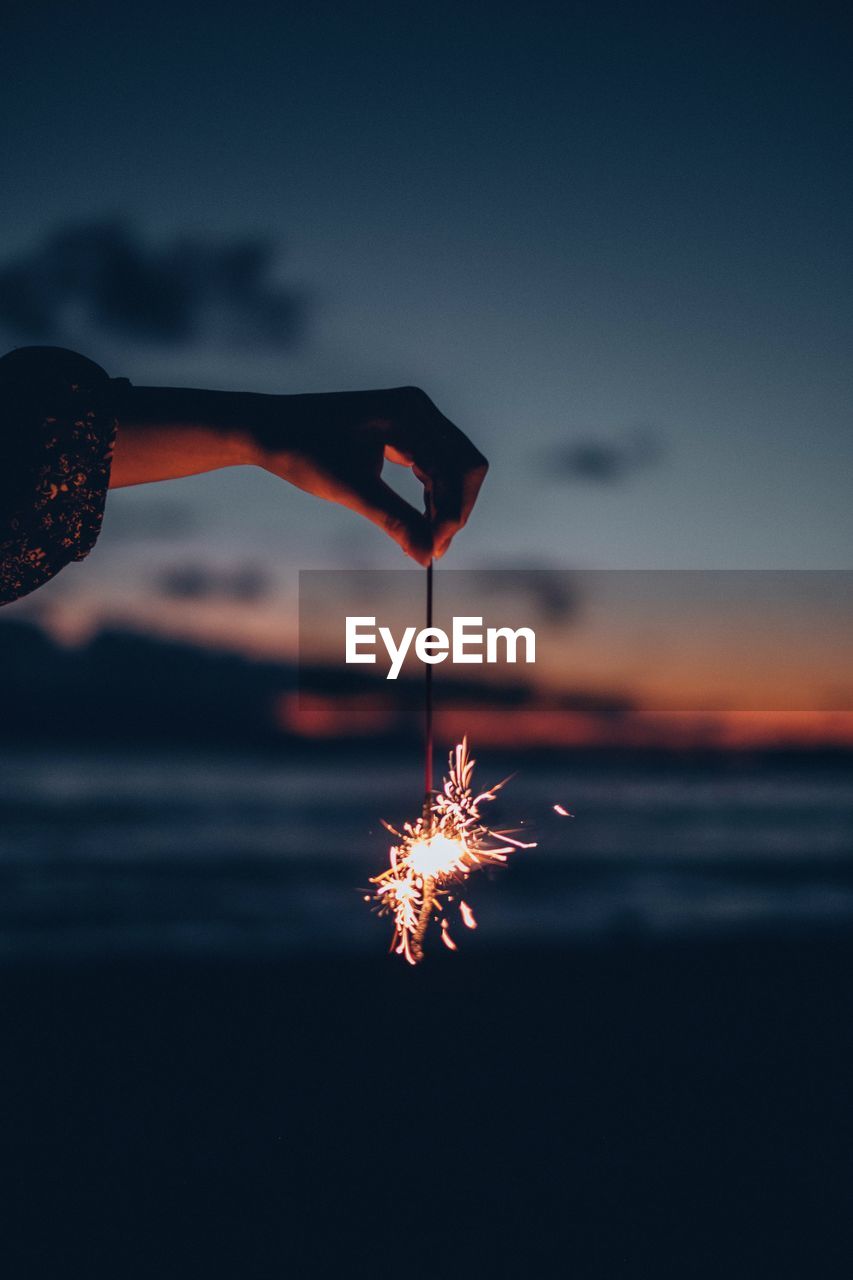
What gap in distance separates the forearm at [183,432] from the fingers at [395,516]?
228 millimetres

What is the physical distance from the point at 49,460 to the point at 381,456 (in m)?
0.70

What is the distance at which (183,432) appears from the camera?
2000 millimetres

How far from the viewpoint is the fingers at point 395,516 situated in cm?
217

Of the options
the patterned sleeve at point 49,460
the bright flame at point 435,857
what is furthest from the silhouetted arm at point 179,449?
the bright flame at point 435,857

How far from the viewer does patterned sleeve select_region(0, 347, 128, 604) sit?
5.78ft

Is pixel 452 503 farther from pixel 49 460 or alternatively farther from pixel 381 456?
pixel 49 460

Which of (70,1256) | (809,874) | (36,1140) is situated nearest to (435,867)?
(70,1256)

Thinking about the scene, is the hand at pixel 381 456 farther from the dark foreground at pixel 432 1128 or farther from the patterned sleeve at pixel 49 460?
the dark foreground at pixel 432 1128

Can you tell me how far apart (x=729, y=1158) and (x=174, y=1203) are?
4.09 metres

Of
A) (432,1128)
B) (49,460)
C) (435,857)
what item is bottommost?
(432,1128)

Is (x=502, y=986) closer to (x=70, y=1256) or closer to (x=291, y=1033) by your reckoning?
(x=291, y=1033)

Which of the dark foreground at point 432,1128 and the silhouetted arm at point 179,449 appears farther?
the dark foreground at point 432,1128

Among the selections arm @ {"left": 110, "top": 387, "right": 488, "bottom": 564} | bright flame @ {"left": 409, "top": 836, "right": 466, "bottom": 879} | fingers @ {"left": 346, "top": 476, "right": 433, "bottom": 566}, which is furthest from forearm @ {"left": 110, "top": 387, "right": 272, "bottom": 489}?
bright flame @ {"left": 409, "top": 836, "right": 466, "bottom": 879}

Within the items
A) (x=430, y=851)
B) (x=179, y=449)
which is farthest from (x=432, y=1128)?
(x=179, y=449)
